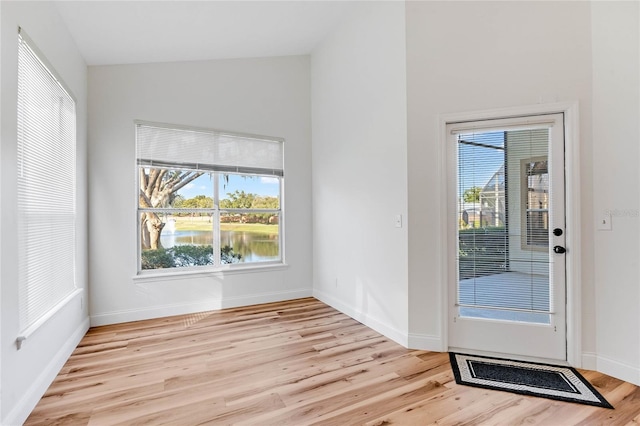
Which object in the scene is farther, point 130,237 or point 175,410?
point 130,237

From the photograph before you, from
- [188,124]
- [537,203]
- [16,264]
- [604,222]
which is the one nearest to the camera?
[16,264]

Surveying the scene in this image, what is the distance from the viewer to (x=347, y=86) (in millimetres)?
3783

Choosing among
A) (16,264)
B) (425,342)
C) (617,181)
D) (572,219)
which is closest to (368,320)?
(425,342)

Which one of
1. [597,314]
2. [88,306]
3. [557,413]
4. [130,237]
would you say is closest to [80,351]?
[88,306]

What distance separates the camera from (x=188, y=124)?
3.83 meters

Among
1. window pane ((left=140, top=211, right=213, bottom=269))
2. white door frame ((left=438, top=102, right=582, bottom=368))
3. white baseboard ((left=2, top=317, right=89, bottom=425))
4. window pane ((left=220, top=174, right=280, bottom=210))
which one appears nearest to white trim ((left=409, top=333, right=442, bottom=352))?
white door frame ((left=438, top=102, right=582, bottom=368))

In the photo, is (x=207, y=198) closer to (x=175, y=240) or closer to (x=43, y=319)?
(x=175, y=240)

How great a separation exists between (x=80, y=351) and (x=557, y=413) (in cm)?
372

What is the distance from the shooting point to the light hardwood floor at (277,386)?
1.91 metres

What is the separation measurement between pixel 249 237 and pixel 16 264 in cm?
261

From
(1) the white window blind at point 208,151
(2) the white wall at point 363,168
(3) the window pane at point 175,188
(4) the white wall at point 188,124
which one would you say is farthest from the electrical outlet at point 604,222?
(3) the window pane at point 175,188

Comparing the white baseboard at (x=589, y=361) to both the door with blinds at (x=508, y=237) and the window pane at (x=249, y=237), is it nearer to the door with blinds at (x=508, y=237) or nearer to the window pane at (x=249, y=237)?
the door with blinds at (x=508, y=237)

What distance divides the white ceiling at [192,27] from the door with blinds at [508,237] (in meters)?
2.17

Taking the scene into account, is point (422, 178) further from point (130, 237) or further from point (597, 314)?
point (130, 237)
